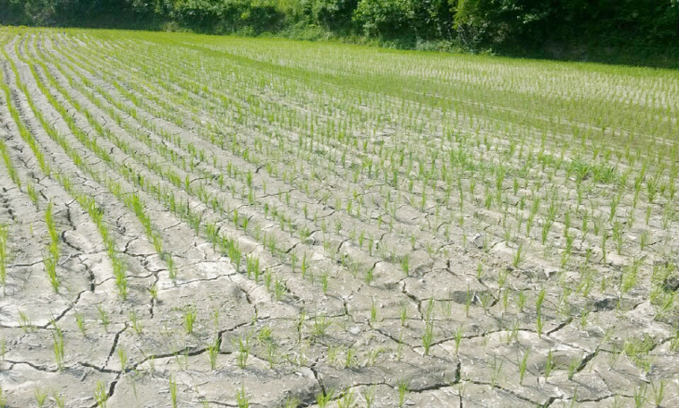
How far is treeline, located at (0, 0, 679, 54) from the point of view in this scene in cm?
1762

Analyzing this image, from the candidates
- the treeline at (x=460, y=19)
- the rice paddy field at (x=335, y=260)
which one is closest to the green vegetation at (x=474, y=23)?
the treeline at (x=460, y=19)

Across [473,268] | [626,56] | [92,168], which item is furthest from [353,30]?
[473,268]

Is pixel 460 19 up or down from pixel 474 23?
up

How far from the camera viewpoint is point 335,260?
11.2ft

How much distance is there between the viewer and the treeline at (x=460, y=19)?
57.8 feet

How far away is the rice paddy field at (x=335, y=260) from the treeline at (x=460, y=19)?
11.9 meters

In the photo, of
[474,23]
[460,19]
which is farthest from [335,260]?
[460,19]

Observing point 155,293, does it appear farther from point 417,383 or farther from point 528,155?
point 528,155

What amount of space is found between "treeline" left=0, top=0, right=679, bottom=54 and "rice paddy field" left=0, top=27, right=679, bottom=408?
11856 millimetres

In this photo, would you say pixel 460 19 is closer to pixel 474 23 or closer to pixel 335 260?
pixel 474 23

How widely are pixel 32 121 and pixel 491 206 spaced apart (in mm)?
5501

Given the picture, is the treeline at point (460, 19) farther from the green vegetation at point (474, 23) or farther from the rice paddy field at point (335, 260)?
the rice paddy field at point (335, 260)

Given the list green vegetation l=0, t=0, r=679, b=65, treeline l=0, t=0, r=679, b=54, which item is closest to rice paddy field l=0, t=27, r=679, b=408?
green vegetation l=0, t=0, r=679, b=65

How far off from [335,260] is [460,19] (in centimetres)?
1742
